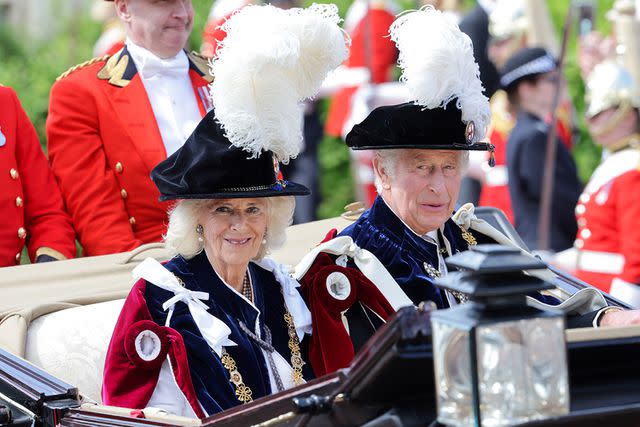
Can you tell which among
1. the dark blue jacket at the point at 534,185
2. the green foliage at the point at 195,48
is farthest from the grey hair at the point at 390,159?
the green foliage at the point at 195,48

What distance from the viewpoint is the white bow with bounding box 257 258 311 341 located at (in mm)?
3475

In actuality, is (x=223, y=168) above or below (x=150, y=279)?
above

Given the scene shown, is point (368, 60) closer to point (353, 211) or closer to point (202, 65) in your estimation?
point (202, 65)

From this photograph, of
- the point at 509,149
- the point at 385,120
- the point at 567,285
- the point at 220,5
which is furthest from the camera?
the point at 220,5

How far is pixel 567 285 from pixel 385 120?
81 cm

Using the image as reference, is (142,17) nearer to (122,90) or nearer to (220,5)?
(122,90)

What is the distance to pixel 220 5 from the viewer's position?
8.55m

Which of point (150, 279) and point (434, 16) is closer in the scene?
point (150, 279)

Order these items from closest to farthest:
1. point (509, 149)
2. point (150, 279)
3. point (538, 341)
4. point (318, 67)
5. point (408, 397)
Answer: point (538, 341), point (408, 397), point (150, 279), point (318, 67), point (509, 149)

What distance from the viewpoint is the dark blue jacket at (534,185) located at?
770 centimetres

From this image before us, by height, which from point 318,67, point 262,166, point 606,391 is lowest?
point 606,391

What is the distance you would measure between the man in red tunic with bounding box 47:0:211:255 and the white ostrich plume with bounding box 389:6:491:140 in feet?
3.29

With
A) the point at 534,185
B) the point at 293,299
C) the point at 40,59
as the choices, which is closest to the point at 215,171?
the point at 293,299

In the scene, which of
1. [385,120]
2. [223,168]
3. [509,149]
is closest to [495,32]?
[509,149]
